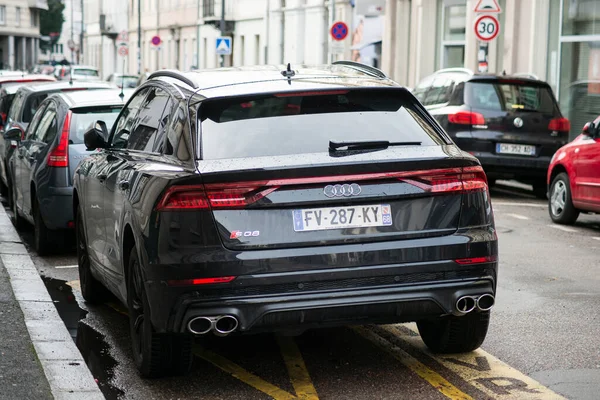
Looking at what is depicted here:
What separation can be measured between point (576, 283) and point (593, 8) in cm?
1713

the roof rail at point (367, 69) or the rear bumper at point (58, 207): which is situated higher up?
the roof rail at point (367, 69)

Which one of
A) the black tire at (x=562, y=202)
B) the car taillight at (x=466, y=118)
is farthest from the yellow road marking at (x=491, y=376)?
the car taillight at (x=466, y=118)

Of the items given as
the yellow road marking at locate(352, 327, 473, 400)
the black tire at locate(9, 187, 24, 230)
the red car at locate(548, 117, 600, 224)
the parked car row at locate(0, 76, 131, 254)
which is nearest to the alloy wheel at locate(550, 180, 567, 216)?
the red car at locate(548, 117, 600, 224)

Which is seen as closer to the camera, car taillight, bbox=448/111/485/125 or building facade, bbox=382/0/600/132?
car taillight, bbox=448/111/485/125

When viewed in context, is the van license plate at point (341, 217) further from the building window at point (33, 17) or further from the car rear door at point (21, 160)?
the building window at point (33, 17)

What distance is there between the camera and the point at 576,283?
978 centimetres

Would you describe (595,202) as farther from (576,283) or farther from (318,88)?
(318,88)

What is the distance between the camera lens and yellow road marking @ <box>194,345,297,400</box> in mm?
6258

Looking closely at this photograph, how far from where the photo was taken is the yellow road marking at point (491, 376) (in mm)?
6180

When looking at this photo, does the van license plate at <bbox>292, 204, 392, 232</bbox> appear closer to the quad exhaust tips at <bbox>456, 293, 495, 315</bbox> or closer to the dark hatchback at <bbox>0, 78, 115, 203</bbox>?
the quad exhaust tips at <bbox>456, 293, 495, 315</bbox>

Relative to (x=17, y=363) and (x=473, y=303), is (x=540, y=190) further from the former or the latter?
(x=17, y=363)

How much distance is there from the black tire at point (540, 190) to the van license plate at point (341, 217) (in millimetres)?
12756

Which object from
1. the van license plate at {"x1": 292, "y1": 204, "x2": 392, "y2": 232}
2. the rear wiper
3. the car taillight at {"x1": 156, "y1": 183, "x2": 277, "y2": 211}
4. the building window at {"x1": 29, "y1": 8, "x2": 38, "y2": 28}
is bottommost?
the van license plate at {"x1": 292, "y1": 204, "x2": 392, "y2": 232}

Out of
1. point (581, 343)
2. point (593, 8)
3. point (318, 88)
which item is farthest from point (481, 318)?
point (593, 8)
